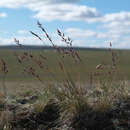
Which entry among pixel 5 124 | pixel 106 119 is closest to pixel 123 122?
pixel 106 119

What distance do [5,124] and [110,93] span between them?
4.81 ft

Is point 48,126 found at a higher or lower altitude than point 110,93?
lower

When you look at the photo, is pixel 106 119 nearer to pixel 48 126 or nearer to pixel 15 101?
pixel 48 126

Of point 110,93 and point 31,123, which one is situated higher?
point 110,93

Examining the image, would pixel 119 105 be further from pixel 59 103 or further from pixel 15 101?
pixel 15 101

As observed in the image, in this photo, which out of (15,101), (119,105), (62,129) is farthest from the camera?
(15,101)

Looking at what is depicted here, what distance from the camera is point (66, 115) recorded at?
5.20 m

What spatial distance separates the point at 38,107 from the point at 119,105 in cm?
107

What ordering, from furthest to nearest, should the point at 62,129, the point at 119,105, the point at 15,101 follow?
1. the point at 15,101
2. the point at 119,105
3. the point at 62,129

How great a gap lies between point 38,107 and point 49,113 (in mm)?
176

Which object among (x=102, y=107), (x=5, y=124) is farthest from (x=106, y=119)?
(x=5, y=124)

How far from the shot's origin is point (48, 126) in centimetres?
515

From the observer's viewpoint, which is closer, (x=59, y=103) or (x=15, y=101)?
(x=59, y=103)

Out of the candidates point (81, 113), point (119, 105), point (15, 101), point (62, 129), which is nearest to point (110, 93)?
point (119, 105)
